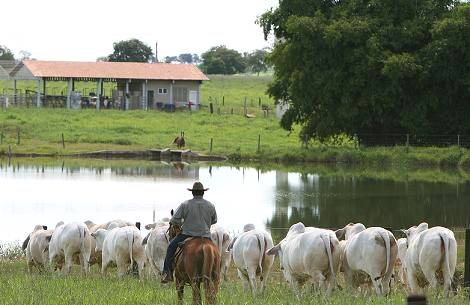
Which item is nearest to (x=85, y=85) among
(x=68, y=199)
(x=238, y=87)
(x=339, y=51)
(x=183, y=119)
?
(x=238, y=87)

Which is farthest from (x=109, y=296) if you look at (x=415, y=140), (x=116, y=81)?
(x=116, y=81)

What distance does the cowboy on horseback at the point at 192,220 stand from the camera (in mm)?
13594

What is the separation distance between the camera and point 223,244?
1994cm

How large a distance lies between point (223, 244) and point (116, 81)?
5645 cm

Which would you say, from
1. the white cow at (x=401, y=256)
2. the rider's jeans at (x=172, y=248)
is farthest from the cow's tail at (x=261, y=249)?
the rider's jeans at (x=172, y=248)

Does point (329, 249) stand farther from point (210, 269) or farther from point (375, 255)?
point (210, 269)

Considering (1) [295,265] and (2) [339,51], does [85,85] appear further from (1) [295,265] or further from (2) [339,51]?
(1) [295,265]

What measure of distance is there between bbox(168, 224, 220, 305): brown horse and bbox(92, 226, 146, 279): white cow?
5886 millimetres

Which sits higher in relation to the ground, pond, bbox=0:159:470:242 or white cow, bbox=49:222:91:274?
white cow, bbox=49:222:91:274

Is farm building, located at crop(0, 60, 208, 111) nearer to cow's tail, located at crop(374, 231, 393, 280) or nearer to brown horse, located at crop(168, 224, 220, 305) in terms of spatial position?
cow's tail, located at crop(374, 231, 393, 280)

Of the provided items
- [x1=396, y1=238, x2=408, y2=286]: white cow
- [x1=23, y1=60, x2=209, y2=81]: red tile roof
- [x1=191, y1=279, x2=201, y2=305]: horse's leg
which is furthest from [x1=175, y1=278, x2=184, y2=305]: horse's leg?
[x1=23, y1=60, x2=209, y2=81]: red tile roof

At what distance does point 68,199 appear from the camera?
34.3m

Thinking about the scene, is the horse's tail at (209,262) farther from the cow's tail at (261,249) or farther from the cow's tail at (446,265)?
the cow's tail at (261,249)

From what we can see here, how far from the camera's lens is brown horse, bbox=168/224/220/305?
1318cm
